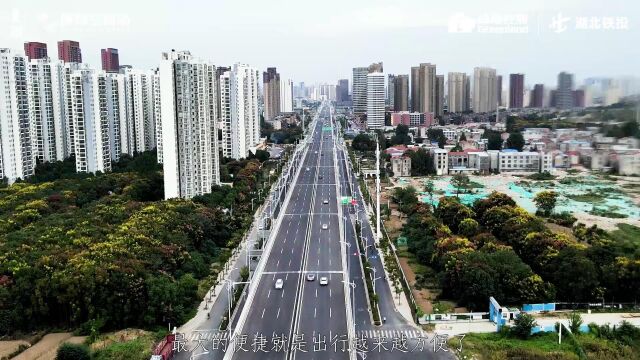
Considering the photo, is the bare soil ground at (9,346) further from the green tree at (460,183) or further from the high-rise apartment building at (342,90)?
the high-rise apartment building at (342,90)

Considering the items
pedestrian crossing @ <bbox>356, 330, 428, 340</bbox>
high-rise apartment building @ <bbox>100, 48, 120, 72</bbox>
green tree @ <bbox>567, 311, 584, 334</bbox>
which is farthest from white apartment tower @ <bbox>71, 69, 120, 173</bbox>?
green tree @ <bbox>567, 311, 584, 334</bbox>

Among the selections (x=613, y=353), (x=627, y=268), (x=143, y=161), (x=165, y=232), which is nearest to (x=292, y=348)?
(x=613, y=353)

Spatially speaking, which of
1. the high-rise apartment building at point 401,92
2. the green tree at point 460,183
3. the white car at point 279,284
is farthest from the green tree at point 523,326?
the high-rise apartment building at point 401,92

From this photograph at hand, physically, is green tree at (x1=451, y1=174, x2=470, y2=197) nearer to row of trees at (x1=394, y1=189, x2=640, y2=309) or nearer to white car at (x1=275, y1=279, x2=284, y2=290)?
row of trees at (x1=394, y1=189, x2=640, y2=309)

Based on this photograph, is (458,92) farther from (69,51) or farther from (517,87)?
(69,51)

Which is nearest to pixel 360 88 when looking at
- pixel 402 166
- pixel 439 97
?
pixel 439 97

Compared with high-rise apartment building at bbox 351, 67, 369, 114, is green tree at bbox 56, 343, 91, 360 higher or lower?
lower
